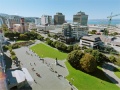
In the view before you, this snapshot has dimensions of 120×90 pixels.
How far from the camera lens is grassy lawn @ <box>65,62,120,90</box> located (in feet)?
111

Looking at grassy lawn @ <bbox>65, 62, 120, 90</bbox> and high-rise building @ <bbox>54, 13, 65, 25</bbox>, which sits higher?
high-rise building @ <bbox>54, 13, 65, 25</bbox>

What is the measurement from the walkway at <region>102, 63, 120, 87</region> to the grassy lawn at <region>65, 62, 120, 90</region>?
1.71 meters

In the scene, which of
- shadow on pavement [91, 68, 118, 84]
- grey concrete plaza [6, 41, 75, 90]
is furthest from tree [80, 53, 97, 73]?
grey concrete plaza [6, 41, 75, 90]

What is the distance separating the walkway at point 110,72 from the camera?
39094mm

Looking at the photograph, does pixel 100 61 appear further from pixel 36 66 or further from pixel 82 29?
pixel 82 29

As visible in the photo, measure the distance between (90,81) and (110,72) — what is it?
11.6 meters

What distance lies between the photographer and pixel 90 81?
36.5 metres

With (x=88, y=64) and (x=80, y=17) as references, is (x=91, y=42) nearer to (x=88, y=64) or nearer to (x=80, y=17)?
(x=88, y=64)

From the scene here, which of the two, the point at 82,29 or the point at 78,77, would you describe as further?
the point at 82,29

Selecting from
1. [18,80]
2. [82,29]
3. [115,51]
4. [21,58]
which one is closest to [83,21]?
[82,29]

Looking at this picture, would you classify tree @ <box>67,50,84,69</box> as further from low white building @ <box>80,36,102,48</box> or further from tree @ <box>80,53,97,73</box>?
low white building @ <box>80,36,102,48</box>

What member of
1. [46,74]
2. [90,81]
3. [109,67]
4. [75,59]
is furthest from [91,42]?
[46,74]

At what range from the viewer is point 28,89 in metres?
27.6

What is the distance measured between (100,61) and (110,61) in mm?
6342
